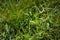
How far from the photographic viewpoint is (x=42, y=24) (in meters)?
2.42

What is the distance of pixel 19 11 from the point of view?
252 cm

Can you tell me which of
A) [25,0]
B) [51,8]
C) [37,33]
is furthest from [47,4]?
[37,33]

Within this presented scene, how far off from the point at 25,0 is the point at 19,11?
0.70 ft

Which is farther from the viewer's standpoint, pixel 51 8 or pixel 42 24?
pixel 51 8

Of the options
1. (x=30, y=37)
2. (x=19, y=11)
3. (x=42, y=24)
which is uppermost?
(x=19, y=11)

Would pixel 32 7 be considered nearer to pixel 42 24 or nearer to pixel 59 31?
pixel 42 24

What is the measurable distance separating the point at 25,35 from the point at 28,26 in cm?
15

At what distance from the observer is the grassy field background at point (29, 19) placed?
2.35m

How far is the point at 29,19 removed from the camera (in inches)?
97.3

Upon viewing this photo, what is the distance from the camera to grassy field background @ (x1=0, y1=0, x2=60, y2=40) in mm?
2354

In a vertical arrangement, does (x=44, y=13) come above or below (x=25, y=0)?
below

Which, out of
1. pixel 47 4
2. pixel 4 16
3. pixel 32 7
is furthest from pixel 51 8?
pixel 4 16

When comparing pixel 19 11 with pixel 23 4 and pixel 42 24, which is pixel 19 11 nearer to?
pixel 23 4

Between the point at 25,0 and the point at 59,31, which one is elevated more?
the point at 25,0
